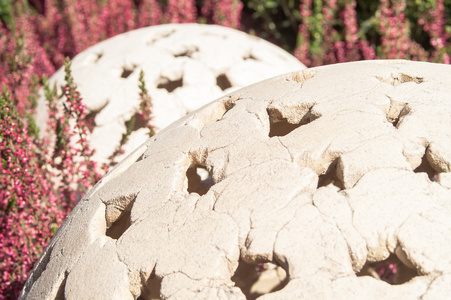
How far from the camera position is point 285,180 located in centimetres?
158

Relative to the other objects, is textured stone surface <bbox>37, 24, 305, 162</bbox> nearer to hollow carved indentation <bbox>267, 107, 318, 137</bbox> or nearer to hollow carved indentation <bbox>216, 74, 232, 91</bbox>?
hollow carved indentation <bbox>216, 74, 232, 91</bbox>

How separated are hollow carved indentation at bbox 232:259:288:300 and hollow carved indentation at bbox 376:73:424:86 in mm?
1368

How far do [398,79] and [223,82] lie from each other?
1683 millimetres

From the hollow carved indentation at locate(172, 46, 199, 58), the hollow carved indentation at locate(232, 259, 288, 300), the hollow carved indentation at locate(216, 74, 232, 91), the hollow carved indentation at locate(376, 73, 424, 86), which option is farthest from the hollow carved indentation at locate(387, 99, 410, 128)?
the hollow carved indentation at locate(172, 46, 199, 58)

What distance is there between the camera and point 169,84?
353cm

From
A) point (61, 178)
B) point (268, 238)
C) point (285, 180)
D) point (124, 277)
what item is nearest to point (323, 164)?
point (285, 180)

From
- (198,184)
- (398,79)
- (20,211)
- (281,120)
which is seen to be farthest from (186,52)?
(398,79)

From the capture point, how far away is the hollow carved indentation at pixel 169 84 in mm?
3500

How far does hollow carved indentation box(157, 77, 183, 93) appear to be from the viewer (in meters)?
3.50

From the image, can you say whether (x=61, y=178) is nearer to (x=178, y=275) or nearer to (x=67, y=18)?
(x=178, y=275)

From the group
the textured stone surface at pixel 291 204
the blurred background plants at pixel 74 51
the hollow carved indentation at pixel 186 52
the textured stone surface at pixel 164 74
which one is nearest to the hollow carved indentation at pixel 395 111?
the textured stone surface at pixel 291 204

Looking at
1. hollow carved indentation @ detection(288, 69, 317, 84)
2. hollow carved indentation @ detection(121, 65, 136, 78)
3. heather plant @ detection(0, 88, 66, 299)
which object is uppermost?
→ hollow carved indentation @ detection(288, 69, 317, 84)

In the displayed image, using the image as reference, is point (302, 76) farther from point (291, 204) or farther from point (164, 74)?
point (164, 74)

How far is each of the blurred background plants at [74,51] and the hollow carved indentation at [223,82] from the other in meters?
0.67
